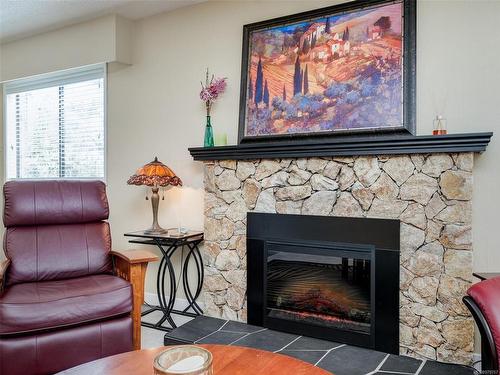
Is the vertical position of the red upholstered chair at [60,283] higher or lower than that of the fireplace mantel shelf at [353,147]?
lower

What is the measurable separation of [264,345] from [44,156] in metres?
3.45

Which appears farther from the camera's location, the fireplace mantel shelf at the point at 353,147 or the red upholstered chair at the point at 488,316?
the fireplace mantel shelf at the point at 353,147

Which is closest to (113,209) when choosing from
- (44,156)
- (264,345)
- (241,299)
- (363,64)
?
(44,156)

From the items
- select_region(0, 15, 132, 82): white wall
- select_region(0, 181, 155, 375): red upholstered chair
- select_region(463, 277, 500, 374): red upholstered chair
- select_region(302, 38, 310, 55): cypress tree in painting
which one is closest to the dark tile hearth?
select_region(0, 181, 155, 375): red upholstered chair

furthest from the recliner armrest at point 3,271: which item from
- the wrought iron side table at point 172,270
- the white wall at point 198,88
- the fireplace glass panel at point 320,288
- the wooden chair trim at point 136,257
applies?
the fireplace glass panel at point 320,288

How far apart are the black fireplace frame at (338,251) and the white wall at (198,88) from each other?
0.52 meters

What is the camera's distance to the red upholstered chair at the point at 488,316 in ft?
4.38

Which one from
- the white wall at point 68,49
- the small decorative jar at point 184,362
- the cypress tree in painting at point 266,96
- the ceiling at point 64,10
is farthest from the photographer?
the white wall at point 68,49

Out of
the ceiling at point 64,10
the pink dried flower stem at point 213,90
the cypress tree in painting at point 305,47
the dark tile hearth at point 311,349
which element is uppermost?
the ceiling at point 64,10

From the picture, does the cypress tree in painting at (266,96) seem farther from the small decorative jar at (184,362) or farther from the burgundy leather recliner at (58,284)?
the small decorative jar at (184,362)

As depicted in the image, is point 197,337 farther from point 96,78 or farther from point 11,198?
point 96,78

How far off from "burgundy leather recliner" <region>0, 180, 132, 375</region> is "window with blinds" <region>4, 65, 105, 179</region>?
130 cm

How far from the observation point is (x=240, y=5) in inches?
122

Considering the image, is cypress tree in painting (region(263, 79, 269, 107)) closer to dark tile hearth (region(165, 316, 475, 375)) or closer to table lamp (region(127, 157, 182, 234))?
table lamp (region(127, 157, 182, 234))
